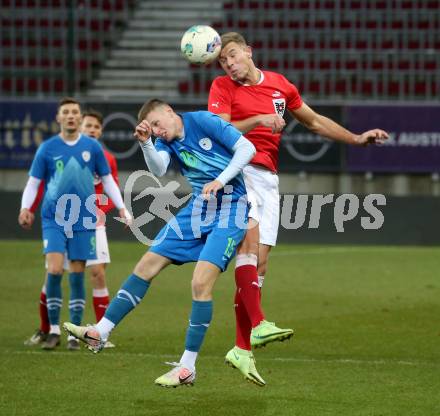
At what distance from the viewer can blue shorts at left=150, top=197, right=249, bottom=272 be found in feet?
22.8

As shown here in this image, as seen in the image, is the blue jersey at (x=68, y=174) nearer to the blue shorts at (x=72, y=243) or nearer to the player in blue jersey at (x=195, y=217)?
the blue shorts at (x=72, y=243)

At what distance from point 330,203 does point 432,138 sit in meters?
2.56

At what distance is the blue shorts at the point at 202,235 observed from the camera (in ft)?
22.8

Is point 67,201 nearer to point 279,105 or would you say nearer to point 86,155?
point 86,155

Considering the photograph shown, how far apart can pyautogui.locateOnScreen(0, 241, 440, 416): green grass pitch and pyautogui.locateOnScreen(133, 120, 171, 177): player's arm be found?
4.99 ft

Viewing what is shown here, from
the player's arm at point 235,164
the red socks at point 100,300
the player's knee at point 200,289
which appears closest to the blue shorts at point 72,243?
the red socks at point 100,300

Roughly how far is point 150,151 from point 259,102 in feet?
4.15

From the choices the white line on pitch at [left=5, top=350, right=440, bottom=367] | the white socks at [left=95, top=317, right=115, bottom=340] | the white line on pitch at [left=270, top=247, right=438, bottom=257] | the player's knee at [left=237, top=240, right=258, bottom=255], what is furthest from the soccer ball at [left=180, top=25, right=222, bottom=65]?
the white line on pitch at [left=270, top=247, right=438, bottom=257]

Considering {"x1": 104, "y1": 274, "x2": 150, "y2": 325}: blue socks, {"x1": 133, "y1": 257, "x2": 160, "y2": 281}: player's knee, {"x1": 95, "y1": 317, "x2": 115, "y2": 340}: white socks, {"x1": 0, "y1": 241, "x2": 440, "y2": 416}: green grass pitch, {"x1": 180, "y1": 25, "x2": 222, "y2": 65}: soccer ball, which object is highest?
{"x1": 180, "y1": 25, "x2": 222, "y2": 65}: soccer ball

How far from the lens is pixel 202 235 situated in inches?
278

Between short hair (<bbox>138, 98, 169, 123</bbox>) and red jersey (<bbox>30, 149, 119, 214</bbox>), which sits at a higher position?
short hair (<bbox>138, 98, 169, 123</bbox>)

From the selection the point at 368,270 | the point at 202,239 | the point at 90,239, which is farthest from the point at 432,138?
the point at 202,239

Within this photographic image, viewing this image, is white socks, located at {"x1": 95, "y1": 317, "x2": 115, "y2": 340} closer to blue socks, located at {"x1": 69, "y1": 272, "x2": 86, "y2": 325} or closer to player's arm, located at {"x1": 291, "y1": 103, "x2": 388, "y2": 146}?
player's arm, located at {"x1": 291, "y1": 103, "x2": 388, "y2": 146}

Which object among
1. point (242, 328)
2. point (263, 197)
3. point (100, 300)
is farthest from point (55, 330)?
point (263, 197)
